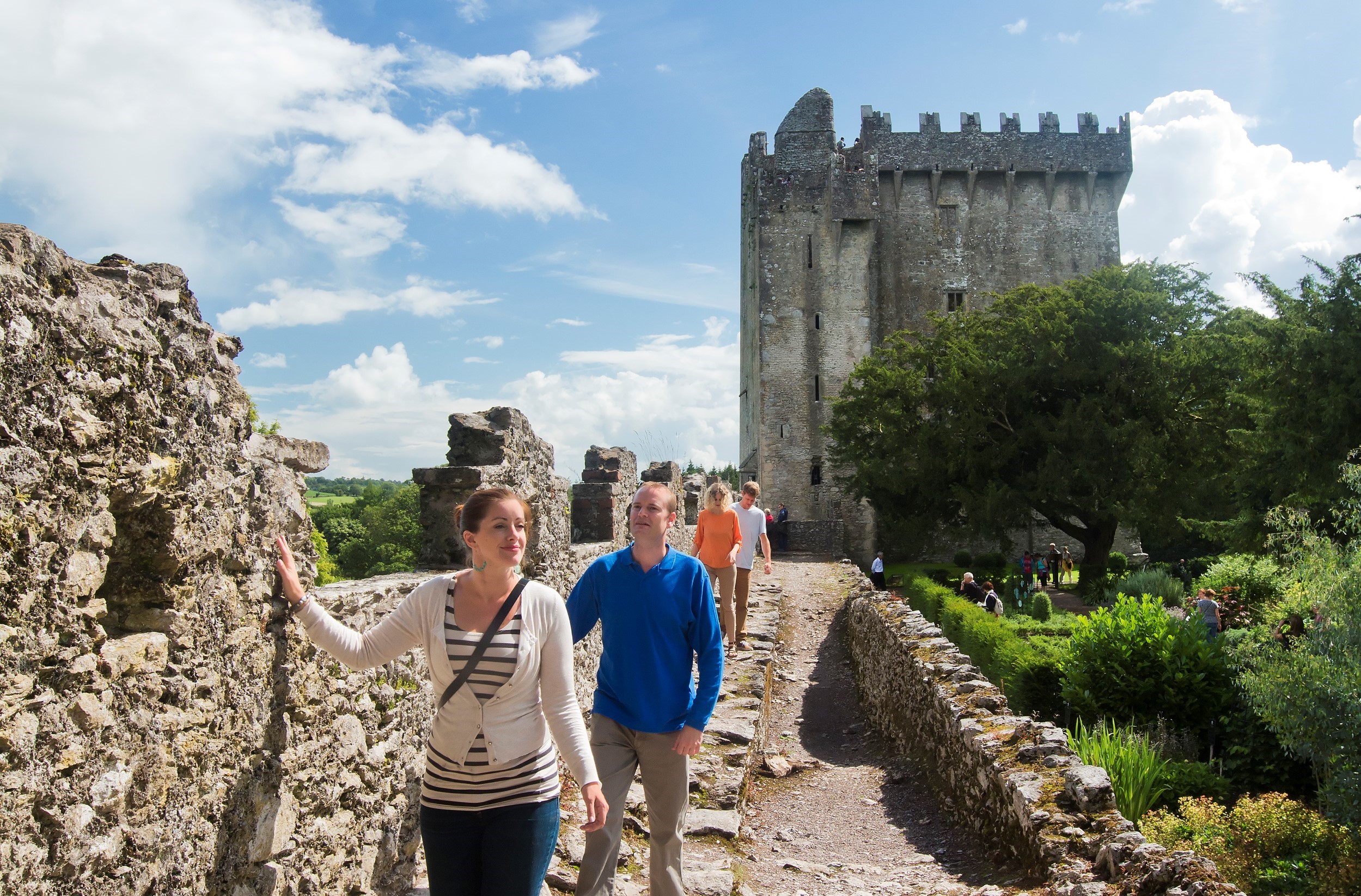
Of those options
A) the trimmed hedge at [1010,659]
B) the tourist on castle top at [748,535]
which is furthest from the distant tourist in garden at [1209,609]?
the tourist on castle top at [748,535]

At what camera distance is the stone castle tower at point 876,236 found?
34.6 metres

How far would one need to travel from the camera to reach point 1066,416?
24.9 m

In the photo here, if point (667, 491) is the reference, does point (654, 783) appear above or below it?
below

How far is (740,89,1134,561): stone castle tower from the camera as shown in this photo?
34.6 meters

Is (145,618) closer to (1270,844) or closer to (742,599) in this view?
(1270,844)

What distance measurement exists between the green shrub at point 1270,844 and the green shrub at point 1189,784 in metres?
0.84

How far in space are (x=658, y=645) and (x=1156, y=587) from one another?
18.8 metres

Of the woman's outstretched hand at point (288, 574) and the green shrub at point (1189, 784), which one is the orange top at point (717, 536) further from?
the woman's outstretched hand at point (288, 574)

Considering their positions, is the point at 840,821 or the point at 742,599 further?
the point at 742,599

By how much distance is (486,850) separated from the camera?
2787mm

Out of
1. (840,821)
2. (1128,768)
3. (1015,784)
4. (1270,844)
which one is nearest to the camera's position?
(1015,784)

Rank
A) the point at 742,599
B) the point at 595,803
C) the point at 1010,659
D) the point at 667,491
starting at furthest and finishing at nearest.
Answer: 1. the point at 1010,659
2. the point at 742,599
3. the point at 667,491
4. the point at 595,803

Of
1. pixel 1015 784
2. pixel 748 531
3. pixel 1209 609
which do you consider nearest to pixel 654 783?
pixel 1015 784

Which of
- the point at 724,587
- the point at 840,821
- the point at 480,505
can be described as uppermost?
the point at 480,505
